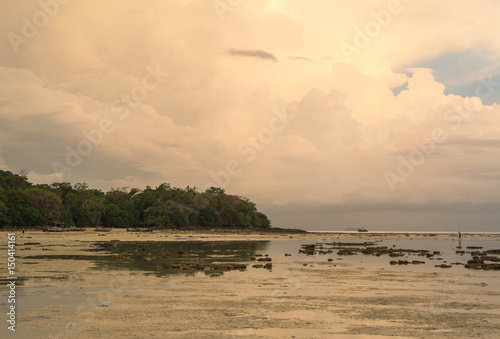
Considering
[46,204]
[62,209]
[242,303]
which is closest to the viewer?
[242,303]

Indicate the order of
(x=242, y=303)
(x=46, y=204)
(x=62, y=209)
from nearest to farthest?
(x=242, y=303) < (x=46, y=204) < (x=62, y=209)

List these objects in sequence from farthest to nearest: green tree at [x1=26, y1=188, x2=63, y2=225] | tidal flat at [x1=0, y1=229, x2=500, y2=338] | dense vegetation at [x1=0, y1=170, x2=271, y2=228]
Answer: green tree at [x1=26, y1=188, x2=63, y2=225], dense vegetation at [x1=0, y1=170, x2=271, y2=228], tidal flat at [x1=0, y1=229, x2=500, y2=338]

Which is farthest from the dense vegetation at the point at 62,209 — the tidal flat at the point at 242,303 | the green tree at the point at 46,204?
the tidal flat at the point at 242,303

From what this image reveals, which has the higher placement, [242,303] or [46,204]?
[46,204]

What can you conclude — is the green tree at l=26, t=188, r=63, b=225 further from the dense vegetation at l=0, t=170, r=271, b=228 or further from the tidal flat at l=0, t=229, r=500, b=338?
the tidal flat at l=0, t=229, r=500, b=338

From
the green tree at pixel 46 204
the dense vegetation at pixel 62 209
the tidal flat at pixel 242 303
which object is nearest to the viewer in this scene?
the tidal flat at pixel 242 303

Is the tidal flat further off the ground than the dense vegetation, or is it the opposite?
the dense vegetation

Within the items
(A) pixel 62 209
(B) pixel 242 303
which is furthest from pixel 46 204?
(B) pixel 242 303

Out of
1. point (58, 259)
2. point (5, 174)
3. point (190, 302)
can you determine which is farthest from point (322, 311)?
point (5, 174)

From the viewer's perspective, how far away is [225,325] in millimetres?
20078

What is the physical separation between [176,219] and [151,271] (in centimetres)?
16335

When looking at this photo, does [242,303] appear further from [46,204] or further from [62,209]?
[62,209]

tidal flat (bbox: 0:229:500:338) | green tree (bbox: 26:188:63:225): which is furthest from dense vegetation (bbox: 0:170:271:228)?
tidal flat (bbox: 0:229:500:338)

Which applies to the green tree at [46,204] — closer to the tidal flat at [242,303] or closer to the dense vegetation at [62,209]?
the dense vegetation at [62,209]
